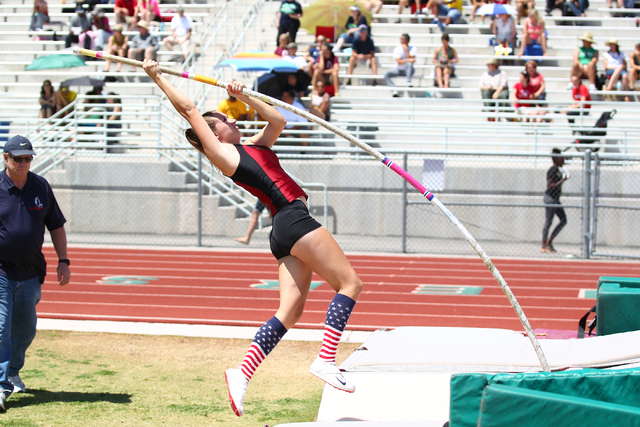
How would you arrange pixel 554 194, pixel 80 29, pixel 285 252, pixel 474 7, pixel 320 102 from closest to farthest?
pixel 285 252 → pixel 554 194 → pixel 320 102 → pixel 474 7 → pixel 80 29

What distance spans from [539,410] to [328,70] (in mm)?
16746

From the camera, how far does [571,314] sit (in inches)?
349

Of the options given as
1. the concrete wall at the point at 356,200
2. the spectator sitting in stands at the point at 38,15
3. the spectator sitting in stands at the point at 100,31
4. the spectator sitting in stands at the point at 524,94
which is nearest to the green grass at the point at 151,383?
the concrete wall at the point at 356,200

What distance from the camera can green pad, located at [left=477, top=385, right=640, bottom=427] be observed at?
109 inches

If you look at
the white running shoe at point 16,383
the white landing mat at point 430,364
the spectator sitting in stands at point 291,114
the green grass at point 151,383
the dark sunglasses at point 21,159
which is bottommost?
the green grass at point 151,383

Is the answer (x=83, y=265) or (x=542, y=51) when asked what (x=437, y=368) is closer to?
(x=83, y=265)

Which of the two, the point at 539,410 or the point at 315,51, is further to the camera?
the point at 315,51

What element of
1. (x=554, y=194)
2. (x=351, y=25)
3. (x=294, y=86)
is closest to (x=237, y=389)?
(x=554, y=194)

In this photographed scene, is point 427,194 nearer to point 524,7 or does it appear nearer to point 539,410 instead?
point 539,410

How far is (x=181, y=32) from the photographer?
2111 centimetres

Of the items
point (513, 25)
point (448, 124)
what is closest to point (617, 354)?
point (448, 124)

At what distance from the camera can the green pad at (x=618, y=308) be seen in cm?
562

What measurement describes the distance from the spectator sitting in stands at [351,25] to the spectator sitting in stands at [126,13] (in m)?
6.29

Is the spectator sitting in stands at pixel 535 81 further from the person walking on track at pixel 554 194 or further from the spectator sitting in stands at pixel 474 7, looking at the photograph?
the spectator sitting in stands at pixel 474 7
